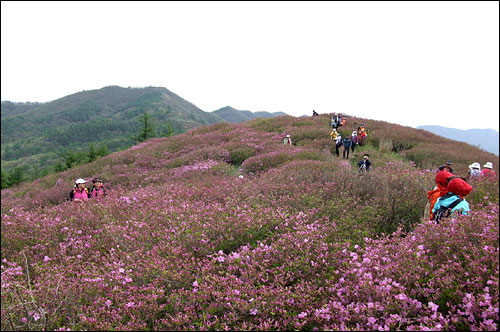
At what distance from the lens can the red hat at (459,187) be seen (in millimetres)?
3885

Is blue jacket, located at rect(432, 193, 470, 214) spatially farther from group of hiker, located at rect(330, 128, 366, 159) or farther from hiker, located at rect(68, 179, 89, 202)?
group of hiker, located at rect(330, 128, 366, 159)

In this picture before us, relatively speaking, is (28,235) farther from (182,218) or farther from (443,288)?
(443,288)

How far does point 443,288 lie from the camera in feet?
7.02

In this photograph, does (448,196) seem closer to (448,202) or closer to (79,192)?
(448,202)

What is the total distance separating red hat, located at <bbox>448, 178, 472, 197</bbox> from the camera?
3885 mm

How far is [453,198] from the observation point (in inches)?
157

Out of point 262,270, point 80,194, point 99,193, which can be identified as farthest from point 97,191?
point 262,270

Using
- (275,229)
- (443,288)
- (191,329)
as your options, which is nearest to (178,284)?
(191,329)

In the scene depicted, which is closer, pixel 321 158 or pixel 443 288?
pixel 443 288

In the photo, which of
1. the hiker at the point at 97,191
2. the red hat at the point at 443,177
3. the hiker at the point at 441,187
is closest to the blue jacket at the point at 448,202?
the hiker at the point at 441,187

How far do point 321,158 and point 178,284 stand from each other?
29.5ft

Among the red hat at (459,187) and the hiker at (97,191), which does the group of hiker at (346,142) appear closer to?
the red hat at (459,187)

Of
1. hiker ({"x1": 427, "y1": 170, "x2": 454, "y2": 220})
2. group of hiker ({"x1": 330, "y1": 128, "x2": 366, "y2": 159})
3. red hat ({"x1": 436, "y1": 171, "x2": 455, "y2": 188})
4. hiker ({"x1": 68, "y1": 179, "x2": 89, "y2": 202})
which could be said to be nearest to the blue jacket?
hiker ({"x1": 427, "y1": 170, "x2": 454, "y2": 220})

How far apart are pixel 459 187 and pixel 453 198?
18 cm
